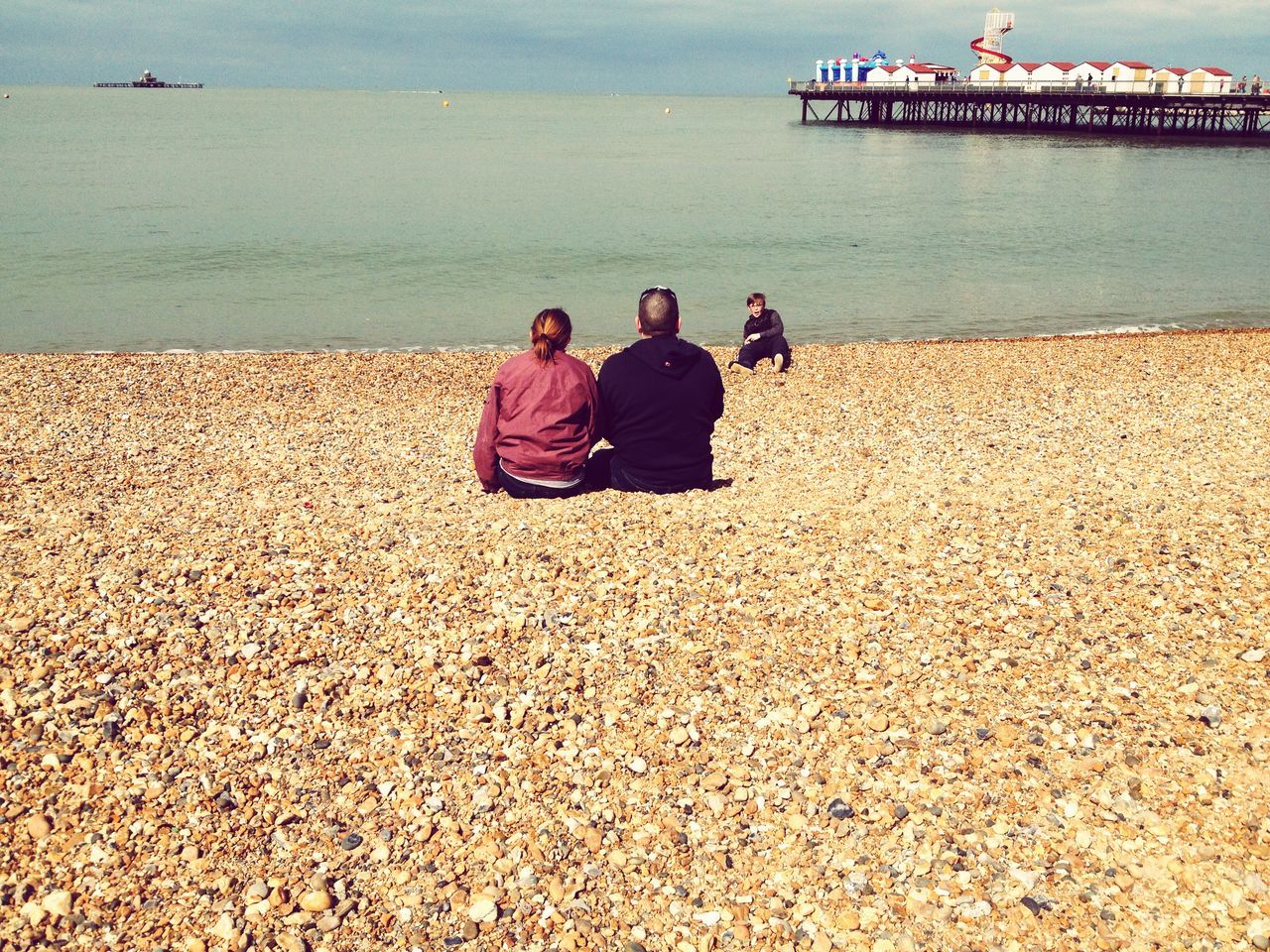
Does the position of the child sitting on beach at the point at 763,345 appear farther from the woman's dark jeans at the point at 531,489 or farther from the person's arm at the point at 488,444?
the person's arm at the point at 488,444

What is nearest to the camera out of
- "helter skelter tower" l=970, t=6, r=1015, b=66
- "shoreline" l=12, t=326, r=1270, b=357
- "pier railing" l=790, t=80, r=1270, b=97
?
"shoreline" l=12, t=326, r=1270, b=357

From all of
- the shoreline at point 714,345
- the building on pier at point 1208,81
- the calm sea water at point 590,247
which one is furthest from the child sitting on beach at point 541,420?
the building on pier at point 1208,81

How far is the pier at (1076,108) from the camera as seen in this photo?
6531 cm

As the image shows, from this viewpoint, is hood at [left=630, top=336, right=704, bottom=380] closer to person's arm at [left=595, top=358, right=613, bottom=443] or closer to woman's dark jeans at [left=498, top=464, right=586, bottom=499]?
person's arm at [left=595, top=358, right=613, bottom=443]

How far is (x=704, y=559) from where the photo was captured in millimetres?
5473

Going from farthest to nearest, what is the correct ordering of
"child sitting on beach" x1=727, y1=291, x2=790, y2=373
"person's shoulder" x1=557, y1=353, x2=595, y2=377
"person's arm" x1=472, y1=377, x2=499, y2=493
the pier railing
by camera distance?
1. the pier railing
2. "child sitting on beach" x1=727, y1=291, x2=790, y2=373
3. "person's arm" x1=472, y1=377, x2=499, y2=493
4. "person's shoulder" x1=557, y1=353, x2=595, y2=377

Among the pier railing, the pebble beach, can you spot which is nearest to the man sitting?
the pebble beach

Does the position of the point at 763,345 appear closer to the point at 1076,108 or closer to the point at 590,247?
the point at 590,247

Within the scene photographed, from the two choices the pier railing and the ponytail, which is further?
the pier railing

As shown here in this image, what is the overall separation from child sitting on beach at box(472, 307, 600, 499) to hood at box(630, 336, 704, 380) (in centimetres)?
37

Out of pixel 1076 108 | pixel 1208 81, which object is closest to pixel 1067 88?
pixel 1076 108

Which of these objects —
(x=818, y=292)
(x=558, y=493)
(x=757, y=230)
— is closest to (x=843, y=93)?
(x=757, y=230)

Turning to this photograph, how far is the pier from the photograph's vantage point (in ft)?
214

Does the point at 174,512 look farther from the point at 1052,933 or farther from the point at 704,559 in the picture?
the point at 1052,933
